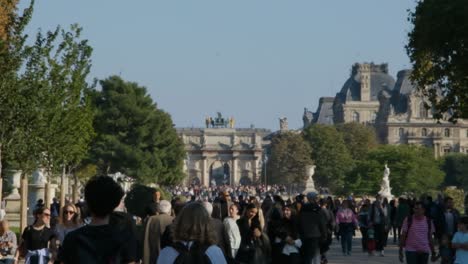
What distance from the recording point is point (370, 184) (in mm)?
118812

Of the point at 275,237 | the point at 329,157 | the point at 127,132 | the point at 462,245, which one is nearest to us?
the point at 462,245

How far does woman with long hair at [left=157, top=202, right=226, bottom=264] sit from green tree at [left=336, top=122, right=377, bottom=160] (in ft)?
473

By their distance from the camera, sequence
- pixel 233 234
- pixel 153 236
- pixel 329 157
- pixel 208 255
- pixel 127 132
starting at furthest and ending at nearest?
1. pixel 329 157
2. pixel 127 132
3. pixel 233 234
4. pixel 153 236
5. pixel 208 255

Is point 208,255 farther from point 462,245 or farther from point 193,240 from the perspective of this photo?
point 462,245

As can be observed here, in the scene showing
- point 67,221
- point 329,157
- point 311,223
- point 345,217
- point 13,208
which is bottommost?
point 67,221

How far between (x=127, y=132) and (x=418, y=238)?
6259cm

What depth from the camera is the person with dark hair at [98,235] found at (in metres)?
7.67

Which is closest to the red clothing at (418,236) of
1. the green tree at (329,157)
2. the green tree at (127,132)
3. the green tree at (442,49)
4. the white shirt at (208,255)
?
the white shirt at (208,255)

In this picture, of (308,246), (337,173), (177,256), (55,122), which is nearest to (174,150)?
(337,173)

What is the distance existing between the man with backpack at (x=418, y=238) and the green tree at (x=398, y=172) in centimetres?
9896

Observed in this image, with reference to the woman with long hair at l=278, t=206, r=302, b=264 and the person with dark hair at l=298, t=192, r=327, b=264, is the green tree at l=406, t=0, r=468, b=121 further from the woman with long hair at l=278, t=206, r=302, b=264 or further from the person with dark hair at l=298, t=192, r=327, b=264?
the woman with long hair at l=278, t=206, r=302, b=264

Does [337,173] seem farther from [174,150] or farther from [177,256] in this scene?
[177,256]

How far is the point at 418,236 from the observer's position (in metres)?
17.1

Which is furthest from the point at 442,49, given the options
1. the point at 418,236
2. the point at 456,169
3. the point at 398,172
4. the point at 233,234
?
the point at 456,169
